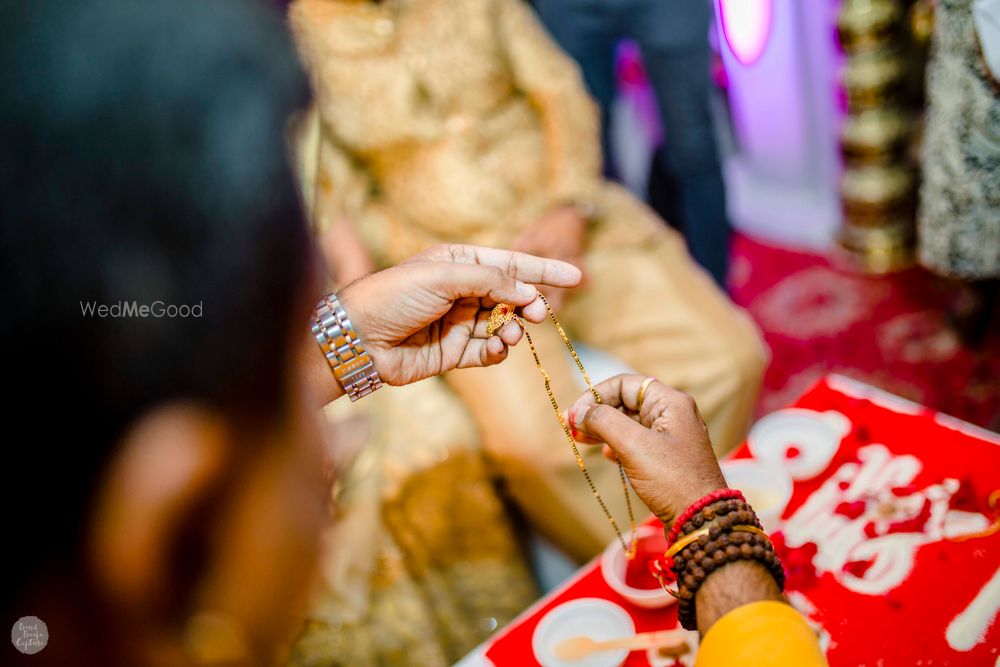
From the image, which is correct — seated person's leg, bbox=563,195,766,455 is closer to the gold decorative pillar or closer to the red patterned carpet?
the red patterned carpet

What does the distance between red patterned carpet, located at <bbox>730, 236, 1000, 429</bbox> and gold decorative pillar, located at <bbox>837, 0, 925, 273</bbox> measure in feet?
0.37

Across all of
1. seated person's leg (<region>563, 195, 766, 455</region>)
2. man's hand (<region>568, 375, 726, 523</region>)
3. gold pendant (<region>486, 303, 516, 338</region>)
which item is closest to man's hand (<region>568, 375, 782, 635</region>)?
man's hand (<region>568, 375, 726, 523</region>)

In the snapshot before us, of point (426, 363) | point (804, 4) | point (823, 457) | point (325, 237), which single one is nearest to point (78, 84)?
point (426, 363)

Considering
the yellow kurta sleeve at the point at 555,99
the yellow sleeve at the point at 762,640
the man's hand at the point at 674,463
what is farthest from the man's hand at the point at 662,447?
the yellow kurta sleeve at the point at 555,99

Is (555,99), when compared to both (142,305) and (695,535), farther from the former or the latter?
(142,305)

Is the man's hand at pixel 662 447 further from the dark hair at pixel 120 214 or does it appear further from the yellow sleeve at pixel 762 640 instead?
the dark hair at pixel 120 214

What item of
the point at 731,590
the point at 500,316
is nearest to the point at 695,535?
the point at 731,590

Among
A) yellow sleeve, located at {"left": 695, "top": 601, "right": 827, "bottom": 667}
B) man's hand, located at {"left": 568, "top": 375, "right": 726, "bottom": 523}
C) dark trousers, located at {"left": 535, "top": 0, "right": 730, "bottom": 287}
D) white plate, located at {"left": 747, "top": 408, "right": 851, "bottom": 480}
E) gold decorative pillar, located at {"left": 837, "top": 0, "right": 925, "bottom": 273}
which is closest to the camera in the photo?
yellow sleeve, located at {"left": 695, "top": 601, "right": 827, "bottom": 667}

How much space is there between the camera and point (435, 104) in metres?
1.71

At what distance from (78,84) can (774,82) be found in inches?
99.5

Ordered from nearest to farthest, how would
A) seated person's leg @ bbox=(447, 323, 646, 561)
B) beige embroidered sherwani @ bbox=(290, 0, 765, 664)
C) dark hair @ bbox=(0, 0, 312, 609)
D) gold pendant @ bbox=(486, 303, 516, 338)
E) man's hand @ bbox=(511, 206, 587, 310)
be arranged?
dark hair @ bbox=(0, 0, 312, 609) < gold pendant @ bbox=(486, 303, 516, 338) < seated person's leg @ bbox=(447, 323, 646, 561) < beige embroidered sherwani @ bbox=(290, 0, 765, 664) < man's hand @ bbox=(511, 206, 587, 310)

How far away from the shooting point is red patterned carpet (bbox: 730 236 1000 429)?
1.95m

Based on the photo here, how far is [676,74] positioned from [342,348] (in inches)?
62.0

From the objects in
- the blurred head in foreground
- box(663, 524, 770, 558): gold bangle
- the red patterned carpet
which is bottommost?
the red patterned carpet
